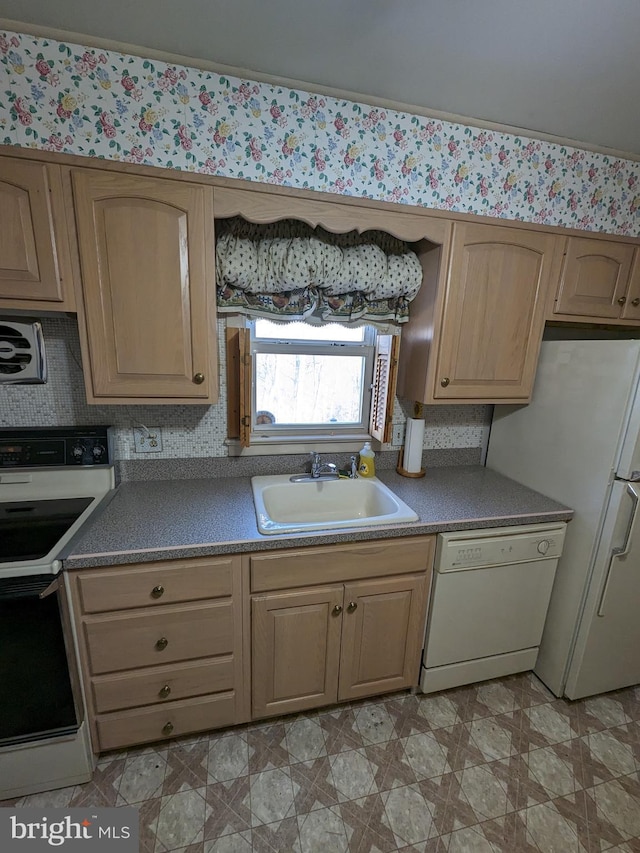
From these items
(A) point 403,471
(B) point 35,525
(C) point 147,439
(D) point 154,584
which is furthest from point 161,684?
(A) point 403,471

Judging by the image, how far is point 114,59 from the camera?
1.18 meters

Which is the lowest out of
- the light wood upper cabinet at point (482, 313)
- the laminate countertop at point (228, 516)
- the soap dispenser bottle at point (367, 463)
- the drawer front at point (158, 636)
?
the drawer front at point (158, 636)

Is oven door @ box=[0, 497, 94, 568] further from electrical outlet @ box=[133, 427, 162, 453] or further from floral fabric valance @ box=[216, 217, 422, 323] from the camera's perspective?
floral fabric valance @ box=[216, 217, 422, 323]

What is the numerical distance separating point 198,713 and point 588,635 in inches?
65.1

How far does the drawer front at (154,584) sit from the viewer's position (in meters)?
1.19

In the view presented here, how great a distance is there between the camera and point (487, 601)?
1598mm

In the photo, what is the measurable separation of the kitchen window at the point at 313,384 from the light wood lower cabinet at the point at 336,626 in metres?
0.60

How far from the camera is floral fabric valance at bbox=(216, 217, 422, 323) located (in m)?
1.52

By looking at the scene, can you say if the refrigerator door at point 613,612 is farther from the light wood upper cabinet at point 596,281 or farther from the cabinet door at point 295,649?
the cabinet door at point 295,649

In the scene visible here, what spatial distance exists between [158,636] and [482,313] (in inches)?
70.5

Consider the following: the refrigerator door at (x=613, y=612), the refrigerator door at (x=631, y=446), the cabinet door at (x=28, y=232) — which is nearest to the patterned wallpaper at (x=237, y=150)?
the cabinet door at (x=28, y=232)

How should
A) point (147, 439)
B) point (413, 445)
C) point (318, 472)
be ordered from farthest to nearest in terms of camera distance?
1. point (413, 445)
2. point (318, 472)
3. point (147, 439)

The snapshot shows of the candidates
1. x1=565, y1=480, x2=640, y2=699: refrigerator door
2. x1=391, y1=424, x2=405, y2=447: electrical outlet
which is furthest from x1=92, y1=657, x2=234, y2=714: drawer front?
x1=565, y1=480, x2=640, y2=699: refrigerator door

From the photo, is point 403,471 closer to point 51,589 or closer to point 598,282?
point 598,282
